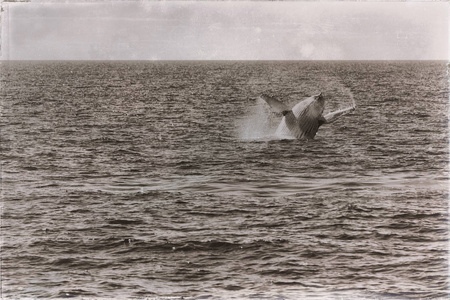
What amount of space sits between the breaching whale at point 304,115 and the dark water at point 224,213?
1.21m

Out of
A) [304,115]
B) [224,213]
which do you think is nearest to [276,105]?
[304,115]

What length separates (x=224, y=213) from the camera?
27844mm

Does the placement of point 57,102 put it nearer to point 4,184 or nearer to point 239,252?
point 4,184

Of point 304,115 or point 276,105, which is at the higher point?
point 276,105

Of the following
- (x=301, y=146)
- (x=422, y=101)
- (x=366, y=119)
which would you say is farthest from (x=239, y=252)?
(x=422, y=101)

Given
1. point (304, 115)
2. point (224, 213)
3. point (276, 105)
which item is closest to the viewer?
point (224, 213)

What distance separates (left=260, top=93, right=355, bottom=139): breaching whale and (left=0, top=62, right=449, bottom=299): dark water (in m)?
1.21

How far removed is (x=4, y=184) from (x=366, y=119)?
38.6m

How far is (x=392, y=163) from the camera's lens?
3900cm

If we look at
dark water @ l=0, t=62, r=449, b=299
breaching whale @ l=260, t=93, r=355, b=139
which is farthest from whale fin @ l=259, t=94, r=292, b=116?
dark water @ l=0, t=62, r=449, b=299

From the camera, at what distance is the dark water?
2062 centimetres

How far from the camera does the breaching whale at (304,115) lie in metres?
39.3

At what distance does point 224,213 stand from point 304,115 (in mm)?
15190

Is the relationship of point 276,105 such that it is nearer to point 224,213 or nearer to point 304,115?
point 304,115
